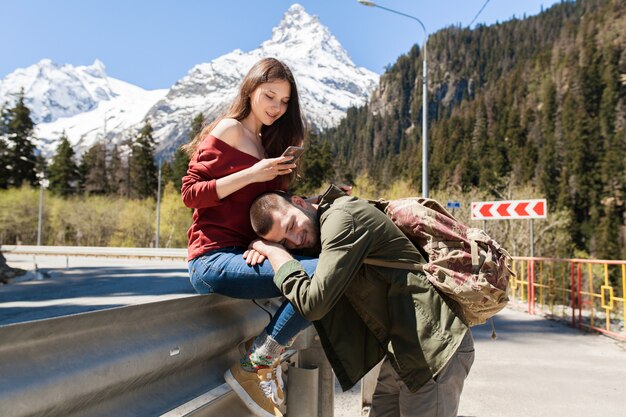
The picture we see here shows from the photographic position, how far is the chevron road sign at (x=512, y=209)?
11.4 metres

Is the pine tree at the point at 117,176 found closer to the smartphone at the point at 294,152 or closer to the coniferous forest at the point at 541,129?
the coniferous forest at the point at 541,129

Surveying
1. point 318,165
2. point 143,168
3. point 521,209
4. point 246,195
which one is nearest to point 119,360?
point 246,195

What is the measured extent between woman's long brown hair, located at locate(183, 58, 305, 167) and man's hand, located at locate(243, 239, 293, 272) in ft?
2.20

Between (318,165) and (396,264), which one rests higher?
(318,165)

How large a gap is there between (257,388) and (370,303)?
0.52 metres

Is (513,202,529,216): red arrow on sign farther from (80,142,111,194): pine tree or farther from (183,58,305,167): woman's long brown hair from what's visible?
(80,142,111,194): pine tree

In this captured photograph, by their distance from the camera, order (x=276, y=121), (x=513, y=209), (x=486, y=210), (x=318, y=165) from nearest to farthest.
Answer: (x=276, y=121), (x=513, y=209), (x=486, y=210), (x=318, y=165)

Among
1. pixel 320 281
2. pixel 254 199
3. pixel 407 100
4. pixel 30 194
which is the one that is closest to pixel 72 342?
pixel 320 281

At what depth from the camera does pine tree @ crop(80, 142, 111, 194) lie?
235 ft

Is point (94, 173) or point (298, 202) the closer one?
point (298, 202)

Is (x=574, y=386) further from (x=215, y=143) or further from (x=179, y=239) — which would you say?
(x=179, y=239)

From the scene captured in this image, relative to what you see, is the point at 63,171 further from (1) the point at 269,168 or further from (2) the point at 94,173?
(1) the point at 269,168

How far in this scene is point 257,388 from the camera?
188 centimetres

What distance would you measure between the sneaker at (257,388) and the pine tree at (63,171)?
73.2 meters
